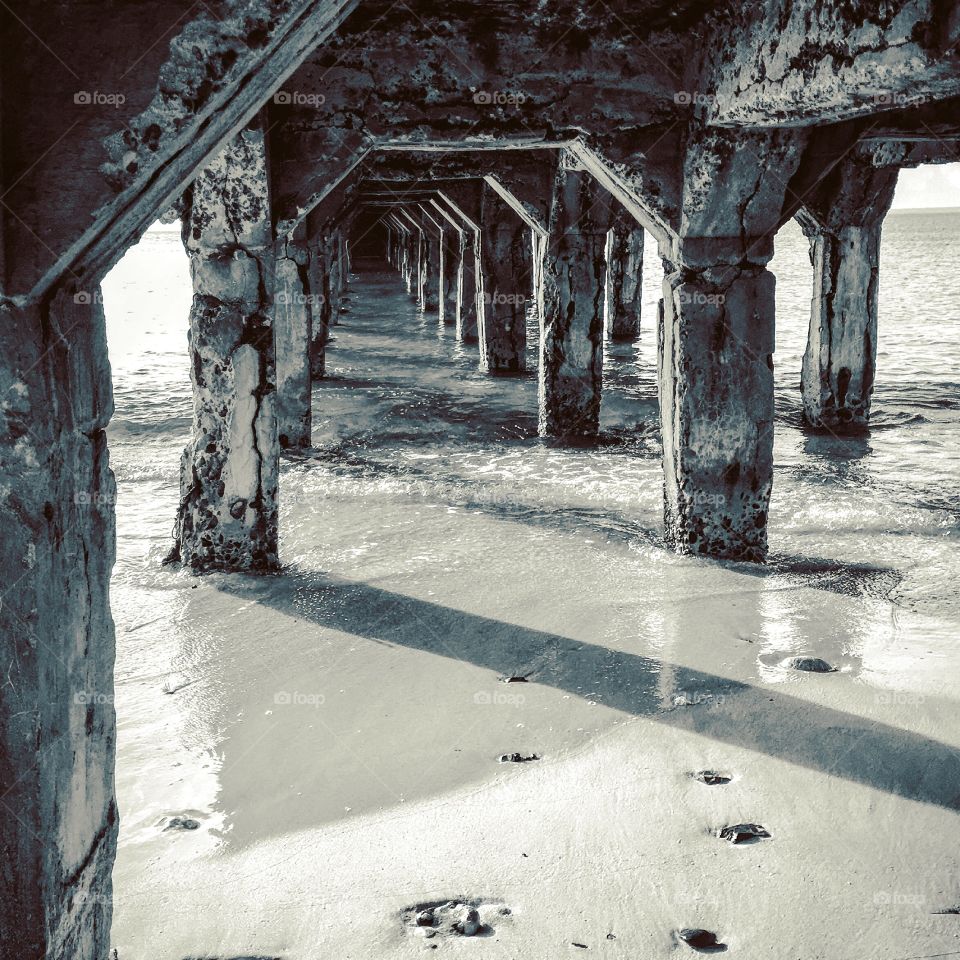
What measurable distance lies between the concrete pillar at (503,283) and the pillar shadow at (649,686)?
720 centimetres

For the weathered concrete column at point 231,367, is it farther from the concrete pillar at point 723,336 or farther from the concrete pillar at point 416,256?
the concrete pillar at point 416,256

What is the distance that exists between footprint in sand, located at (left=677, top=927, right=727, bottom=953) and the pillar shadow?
1.02m

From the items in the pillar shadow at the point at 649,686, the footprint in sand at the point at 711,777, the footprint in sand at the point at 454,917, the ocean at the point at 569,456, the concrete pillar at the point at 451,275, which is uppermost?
the concrete pillar at the point at 451,275

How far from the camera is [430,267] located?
21266 millimetres

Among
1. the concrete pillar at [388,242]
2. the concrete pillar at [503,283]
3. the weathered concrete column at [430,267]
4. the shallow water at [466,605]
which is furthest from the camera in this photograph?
the concrete pillar at [388,242]

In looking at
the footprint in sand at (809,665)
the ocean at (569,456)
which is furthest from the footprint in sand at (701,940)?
the ocean at (569,456)

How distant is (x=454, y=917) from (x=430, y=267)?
19.3m

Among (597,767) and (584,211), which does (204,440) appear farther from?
(584,211)

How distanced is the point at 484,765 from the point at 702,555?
8.54 ft

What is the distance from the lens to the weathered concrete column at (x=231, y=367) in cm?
543

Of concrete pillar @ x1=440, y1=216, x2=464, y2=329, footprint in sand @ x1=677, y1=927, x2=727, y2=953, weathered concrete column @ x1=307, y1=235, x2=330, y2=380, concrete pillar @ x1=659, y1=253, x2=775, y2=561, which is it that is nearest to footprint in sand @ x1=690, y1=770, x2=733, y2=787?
footprint in sand @ x1=677, y1=927, x2=727, y2=953

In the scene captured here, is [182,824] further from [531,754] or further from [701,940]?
[701,940]

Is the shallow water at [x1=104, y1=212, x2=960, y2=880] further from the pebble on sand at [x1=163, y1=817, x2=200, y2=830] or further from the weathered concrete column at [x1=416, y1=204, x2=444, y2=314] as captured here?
the weathered concrete column at [x1=416, y1=204, x2=444, y2=314]

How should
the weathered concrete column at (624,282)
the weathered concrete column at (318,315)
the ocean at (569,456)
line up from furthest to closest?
the weathered concrete column at (624,282) < the weathered concrete column at (318,315) < the ocean at (569,456)
